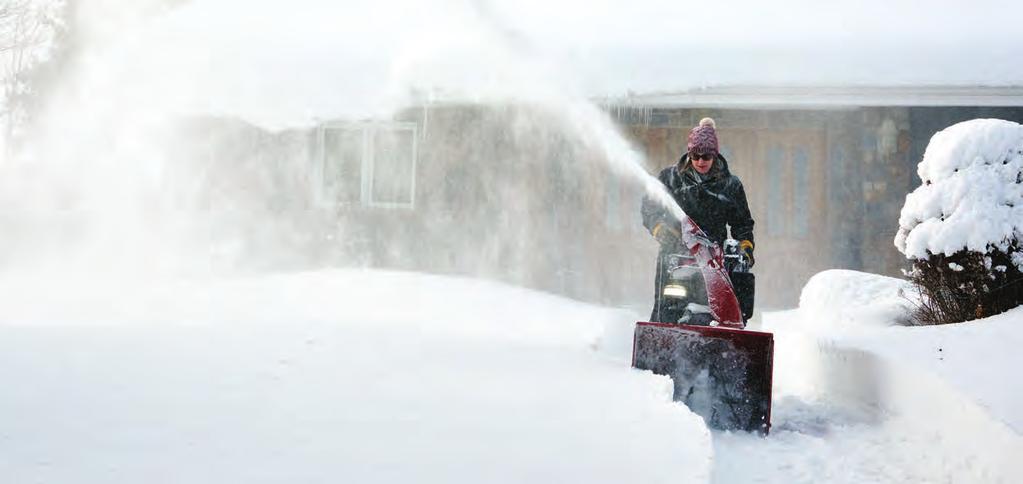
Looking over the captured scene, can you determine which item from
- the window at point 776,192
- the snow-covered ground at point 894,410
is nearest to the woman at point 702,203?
the snow-covered ground at point 894,410

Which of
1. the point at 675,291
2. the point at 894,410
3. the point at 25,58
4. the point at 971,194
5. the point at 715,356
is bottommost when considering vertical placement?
the point at 894,410

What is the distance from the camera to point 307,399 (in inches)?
134

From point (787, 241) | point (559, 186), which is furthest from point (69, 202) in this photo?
point (787, 241)

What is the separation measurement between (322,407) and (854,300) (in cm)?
520

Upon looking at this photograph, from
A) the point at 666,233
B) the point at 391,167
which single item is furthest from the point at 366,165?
the point at 666,233

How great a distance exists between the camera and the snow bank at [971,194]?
5.58 metres

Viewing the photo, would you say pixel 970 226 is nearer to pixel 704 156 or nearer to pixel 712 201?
pixel 712 201

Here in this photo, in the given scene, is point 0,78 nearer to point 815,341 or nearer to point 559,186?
point 559,186

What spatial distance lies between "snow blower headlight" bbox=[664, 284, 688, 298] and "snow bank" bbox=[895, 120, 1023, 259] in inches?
83.5

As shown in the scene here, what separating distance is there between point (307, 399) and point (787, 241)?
8550 mm

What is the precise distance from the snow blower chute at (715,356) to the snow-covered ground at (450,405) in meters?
0.13

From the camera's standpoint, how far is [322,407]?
331 cm

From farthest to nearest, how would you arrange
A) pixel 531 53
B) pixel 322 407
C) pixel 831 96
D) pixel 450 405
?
pixel 531 53, pixel 831 96, pixel 450 405, pixel 322 407

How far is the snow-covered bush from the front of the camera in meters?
5.54
